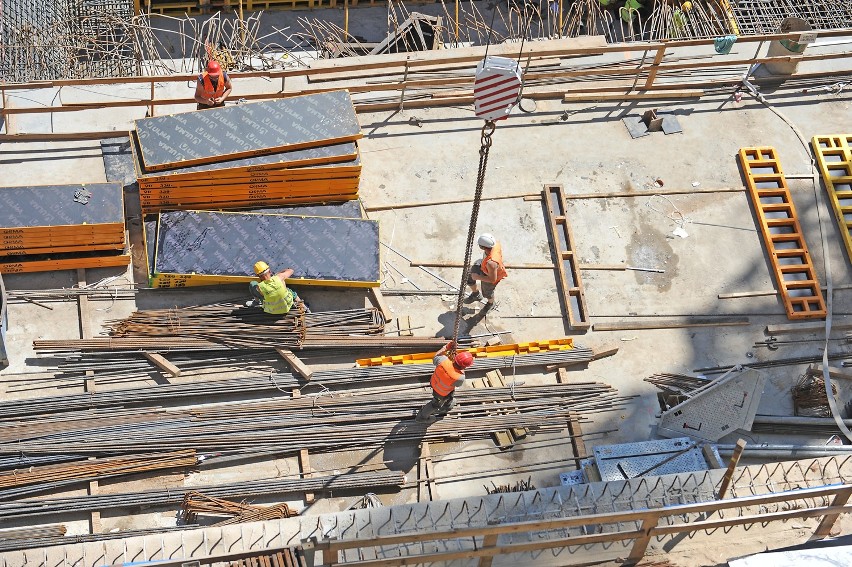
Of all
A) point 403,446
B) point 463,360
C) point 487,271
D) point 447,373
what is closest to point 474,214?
point 463,360

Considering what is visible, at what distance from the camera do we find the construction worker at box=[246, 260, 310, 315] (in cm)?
1706

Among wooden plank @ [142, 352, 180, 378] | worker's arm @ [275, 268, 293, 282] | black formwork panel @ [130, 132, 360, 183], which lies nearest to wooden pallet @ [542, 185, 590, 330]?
black formwork panel @ [130, 132, 360, 183]

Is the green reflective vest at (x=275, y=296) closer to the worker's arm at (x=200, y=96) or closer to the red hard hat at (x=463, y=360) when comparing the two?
the red hard hat at (x=463, y=360)

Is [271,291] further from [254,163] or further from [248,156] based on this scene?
[248,156]

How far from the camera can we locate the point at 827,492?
14219mm

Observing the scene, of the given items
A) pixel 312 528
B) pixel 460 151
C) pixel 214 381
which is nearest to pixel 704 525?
pixel 312 528

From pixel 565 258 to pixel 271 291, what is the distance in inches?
195

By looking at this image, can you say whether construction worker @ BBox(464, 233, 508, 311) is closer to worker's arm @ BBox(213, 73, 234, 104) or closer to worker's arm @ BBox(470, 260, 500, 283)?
worker's arm @ BBox(470, 260, 500, 283)

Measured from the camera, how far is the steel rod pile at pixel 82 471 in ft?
52.1

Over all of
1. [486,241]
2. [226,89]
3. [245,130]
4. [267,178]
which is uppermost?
[226,89]

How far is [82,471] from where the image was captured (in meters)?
16.1

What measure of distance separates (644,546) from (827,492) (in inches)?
89.9

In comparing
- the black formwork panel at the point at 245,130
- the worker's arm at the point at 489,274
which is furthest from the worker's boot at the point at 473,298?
the black formwork panel at the point at 245,130

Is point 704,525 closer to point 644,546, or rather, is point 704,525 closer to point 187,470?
point 644,546
